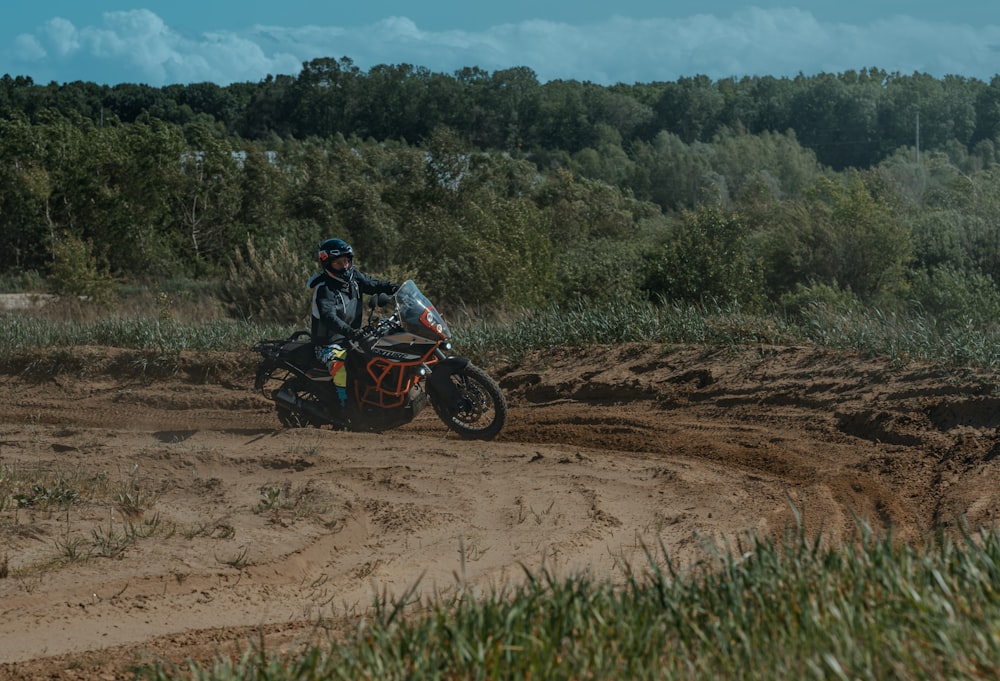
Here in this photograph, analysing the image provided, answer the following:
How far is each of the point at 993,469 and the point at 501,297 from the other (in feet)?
70.8

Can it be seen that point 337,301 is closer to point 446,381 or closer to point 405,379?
point 405,379

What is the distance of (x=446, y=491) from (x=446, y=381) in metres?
2.37

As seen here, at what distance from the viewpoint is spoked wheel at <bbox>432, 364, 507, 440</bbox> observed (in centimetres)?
1102

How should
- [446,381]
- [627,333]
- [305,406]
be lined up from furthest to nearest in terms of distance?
[627,333]
[305,406]
[446,381]

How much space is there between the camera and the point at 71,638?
5.89 metres

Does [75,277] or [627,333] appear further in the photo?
[75,277]

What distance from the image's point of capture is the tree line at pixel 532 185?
33.1 metres

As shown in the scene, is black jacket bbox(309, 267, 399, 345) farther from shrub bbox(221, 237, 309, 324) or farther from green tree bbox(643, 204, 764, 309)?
green tree bbox(643, 204, 764, 309)

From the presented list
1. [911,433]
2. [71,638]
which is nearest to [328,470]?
[71,638]

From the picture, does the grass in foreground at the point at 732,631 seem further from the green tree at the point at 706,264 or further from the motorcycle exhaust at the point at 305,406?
the green tree at the point at 706,264

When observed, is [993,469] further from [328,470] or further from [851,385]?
[328,470]

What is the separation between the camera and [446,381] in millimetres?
11078

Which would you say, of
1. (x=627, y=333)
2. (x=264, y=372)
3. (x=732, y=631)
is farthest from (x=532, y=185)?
(x=732, y=631)

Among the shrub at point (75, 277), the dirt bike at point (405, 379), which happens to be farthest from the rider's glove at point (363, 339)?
the shrub at point (75, 277)
